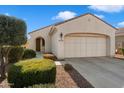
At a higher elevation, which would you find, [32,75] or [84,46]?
[84,46]

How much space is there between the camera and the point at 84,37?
1850 centimetres

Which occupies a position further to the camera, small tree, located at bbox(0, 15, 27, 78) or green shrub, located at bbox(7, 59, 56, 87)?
small tree, located at bbox(0, 15, 27, 78)

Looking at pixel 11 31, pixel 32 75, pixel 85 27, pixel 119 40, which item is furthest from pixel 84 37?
pixel 32 75

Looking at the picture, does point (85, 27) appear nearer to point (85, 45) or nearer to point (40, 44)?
point (85, 45)

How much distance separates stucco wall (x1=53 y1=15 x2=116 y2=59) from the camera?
16734mm

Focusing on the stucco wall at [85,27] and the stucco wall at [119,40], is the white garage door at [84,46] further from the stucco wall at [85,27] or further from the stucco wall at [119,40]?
the stucco wall at [119,40]

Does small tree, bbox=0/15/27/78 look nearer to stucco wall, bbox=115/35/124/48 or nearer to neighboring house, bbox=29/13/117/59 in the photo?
neighboring house, bbox=29/13/117/59

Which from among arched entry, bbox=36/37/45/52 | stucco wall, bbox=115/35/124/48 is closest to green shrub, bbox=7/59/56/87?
arched entry, bbox=36/37/45/52

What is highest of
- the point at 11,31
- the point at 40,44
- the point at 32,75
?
the point at 11,31

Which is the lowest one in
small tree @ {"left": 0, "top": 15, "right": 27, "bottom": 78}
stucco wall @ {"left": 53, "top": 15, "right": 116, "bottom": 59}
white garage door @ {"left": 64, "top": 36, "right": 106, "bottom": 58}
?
white garage door @ {"left": 64, "top": 36, "right": 106, "bottom": 58}

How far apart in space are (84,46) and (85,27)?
2.09 metres

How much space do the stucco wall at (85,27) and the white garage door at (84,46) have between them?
37.2 inches

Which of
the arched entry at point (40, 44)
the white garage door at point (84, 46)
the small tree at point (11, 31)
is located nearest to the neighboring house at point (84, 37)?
the white garage door at point (84, 46)
